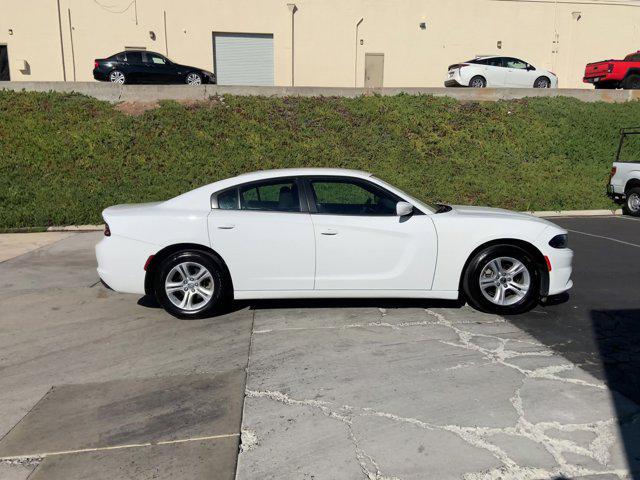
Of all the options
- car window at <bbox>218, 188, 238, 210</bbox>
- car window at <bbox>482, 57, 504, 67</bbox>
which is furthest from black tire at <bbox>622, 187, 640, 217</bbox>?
car window at <bbox>218, 188, 238, 210</bbox>

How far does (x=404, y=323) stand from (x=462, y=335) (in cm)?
59

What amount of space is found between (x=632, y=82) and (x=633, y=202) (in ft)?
37.5

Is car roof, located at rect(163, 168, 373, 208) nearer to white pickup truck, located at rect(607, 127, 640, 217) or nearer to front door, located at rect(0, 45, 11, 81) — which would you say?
white pickup truck, located at rect(607, 127, 640, 217)

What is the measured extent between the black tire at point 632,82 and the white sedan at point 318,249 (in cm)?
1941

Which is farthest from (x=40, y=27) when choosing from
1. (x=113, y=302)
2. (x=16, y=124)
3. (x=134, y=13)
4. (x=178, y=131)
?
(x=113, y=302)

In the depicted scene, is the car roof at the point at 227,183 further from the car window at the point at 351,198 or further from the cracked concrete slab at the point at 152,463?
the cracked concrete slab at the point at 152,463

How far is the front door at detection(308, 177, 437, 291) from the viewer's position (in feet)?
17.0

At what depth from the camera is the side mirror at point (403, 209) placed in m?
5.12

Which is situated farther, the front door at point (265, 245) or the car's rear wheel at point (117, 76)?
the car's rear wheel at point (117, 76)

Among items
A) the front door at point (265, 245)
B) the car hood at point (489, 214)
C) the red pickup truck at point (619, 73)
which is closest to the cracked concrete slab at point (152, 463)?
the front door at point (265, 245)

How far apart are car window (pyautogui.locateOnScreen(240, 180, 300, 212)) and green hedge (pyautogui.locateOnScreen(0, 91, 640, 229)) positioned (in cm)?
718

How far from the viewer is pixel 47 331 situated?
5078 millimetres

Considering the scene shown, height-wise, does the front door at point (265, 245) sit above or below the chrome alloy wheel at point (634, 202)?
above

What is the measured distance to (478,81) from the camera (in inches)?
834
